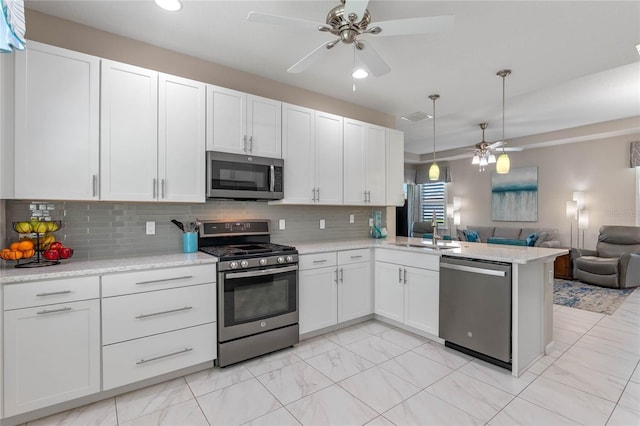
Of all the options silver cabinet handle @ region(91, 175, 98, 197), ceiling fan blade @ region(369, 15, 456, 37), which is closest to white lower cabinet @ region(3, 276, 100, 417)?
silver cabinet handle @ region(91, 175, 98, 197)

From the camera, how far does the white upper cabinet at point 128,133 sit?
90.4 inches

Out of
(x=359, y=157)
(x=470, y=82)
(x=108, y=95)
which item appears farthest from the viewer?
(x=359, y=157)

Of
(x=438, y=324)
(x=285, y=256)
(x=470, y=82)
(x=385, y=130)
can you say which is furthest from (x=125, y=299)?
(x=470, y=82)

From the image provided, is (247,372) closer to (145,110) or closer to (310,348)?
(310,348)

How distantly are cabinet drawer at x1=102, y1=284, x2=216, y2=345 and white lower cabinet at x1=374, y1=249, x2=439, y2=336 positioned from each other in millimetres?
1862

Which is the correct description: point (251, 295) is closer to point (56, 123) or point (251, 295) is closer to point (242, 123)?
point (242, 123)

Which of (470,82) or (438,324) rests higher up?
(470,82)

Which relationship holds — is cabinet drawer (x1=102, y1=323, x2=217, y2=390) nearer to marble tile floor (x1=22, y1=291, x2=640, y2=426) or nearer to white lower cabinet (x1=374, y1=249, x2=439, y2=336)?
marble tile floor (x1=22, y1=291, x2=640, y2=426)

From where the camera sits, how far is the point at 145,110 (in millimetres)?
2453

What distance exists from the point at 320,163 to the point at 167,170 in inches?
63.2

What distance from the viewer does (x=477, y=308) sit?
8.68 ft

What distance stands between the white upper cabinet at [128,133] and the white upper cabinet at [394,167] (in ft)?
9.36

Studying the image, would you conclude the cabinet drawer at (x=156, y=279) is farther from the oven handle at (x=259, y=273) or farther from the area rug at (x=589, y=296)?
the area rug at (x=589, y=296)

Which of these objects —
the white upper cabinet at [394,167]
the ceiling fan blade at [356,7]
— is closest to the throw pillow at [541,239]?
the white upper cabinet at [394,167]
